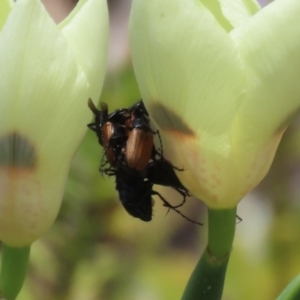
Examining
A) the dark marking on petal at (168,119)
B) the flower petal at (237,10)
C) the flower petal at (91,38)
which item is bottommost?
the dark marking on petal at (168,119)

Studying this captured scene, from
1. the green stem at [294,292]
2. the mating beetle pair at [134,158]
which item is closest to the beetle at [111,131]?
the mating beetle pair at [134,158]

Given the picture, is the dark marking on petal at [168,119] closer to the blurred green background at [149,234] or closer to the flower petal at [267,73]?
the flower petal at [267,73]

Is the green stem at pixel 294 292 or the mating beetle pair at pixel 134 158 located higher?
the mating beetle pair at pixel 134 158

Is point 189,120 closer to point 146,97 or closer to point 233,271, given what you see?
point 146,97

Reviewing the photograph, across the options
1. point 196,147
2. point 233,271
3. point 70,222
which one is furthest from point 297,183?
point 196,147

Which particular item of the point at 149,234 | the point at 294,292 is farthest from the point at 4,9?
the point at 149,234

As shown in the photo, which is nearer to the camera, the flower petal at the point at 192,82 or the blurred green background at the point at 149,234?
the flower petal at the point at 192,82
